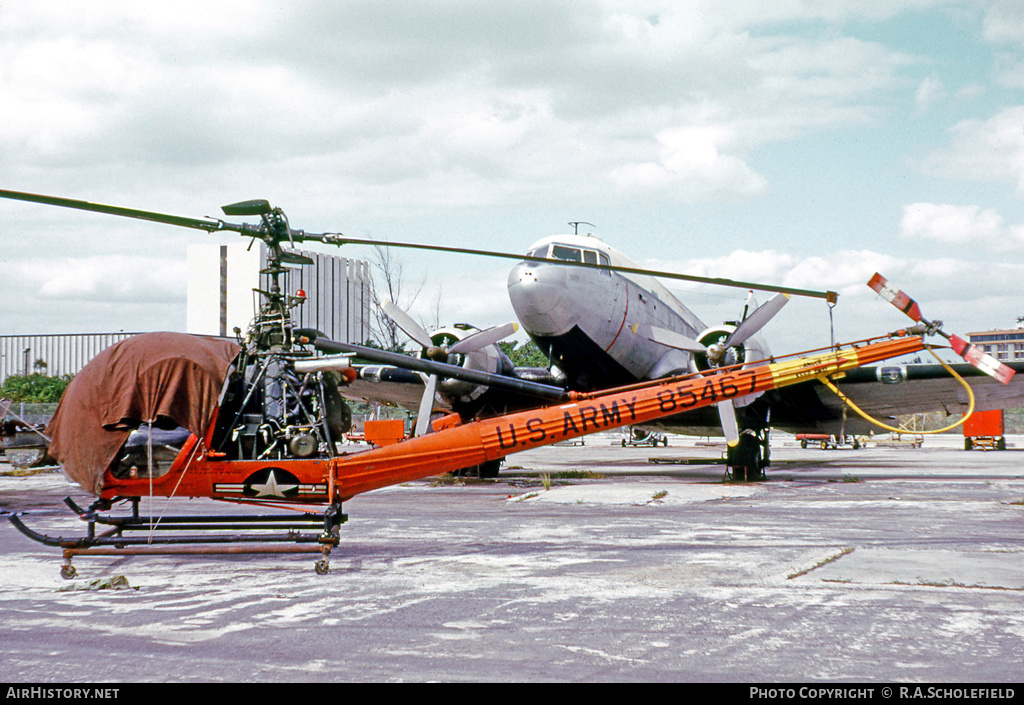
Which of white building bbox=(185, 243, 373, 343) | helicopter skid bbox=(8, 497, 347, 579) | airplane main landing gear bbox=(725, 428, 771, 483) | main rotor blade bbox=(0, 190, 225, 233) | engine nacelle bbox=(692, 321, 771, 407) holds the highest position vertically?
white building bbox=(185, 243, 373, 343)

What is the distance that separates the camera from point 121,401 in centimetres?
822

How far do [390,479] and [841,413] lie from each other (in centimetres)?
1747

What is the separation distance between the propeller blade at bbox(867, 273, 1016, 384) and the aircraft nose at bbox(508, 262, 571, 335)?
8.36 m

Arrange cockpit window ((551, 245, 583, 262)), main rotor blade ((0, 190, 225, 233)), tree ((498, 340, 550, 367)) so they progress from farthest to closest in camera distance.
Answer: tree ((498, 340, 550, 367)), cockpit window ((551, 245, 583, 262)), main rotor blade ((0, 190, 225, 233))

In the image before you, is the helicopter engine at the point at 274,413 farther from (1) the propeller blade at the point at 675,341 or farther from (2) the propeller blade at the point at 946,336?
(1) the propeller blade at the point at 675,341

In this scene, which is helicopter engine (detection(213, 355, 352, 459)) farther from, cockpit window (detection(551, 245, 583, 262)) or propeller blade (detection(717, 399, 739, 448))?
cockpit window (detection(551, 245, 583, 262))

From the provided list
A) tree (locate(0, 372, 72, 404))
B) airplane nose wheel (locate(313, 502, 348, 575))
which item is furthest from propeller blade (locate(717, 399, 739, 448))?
tree (locate(0, 372, 72, 404))

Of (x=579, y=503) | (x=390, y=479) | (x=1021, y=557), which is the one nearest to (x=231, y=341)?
(x=390, y=479)

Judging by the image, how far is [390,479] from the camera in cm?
905

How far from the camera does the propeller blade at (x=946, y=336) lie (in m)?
9.38

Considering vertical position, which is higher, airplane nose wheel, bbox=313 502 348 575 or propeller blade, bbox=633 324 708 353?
propeller blade, bbox=633 324 708 353

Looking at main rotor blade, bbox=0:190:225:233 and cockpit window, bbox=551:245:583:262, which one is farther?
cockpit window, bbox=551:245:583:262

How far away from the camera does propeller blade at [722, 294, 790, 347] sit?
18266 mm
